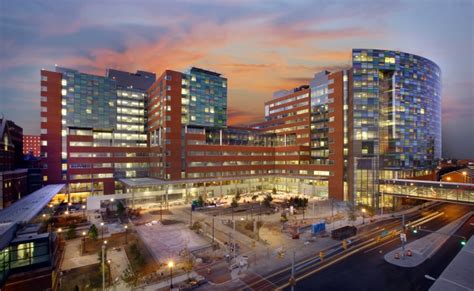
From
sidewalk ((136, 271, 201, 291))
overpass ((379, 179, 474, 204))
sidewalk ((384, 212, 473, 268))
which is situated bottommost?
sidewalk ((384, 212, 473, 268))

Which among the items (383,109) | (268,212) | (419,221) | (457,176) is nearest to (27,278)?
(268,212)

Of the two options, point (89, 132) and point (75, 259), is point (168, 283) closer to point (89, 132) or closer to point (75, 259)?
point (75, 259)

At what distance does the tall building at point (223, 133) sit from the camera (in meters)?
89.1

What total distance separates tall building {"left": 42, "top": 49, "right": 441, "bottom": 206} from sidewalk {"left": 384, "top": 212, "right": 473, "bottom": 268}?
27.8 metres

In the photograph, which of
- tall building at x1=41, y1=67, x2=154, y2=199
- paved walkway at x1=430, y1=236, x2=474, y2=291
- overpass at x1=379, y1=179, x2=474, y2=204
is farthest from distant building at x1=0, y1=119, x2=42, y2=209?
overpass at x1=379, y1=179, x2=474, y2=204

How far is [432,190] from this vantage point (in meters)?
65.8

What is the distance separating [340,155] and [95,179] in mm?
96303

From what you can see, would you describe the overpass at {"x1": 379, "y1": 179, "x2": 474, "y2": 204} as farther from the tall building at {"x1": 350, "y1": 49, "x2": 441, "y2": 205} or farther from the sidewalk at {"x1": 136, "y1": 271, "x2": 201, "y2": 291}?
the sidewalk at {"x1": 136, "y1": 271, "x2": 201, "y2": 291}

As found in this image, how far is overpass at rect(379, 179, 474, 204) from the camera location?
6019 centimetres

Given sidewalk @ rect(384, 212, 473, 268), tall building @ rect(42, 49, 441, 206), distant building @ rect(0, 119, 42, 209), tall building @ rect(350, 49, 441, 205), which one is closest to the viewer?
sidewalk @ rect(384, 212, 473, 268)

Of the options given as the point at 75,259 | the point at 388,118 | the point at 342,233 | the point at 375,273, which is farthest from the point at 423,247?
the point at 75,259

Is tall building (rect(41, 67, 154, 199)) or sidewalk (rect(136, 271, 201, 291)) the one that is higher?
tall building (rect(41, 67, 154, 199))

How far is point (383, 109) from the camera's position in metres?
91.5

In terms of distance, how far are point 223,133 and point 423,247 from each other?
78.4 meters
